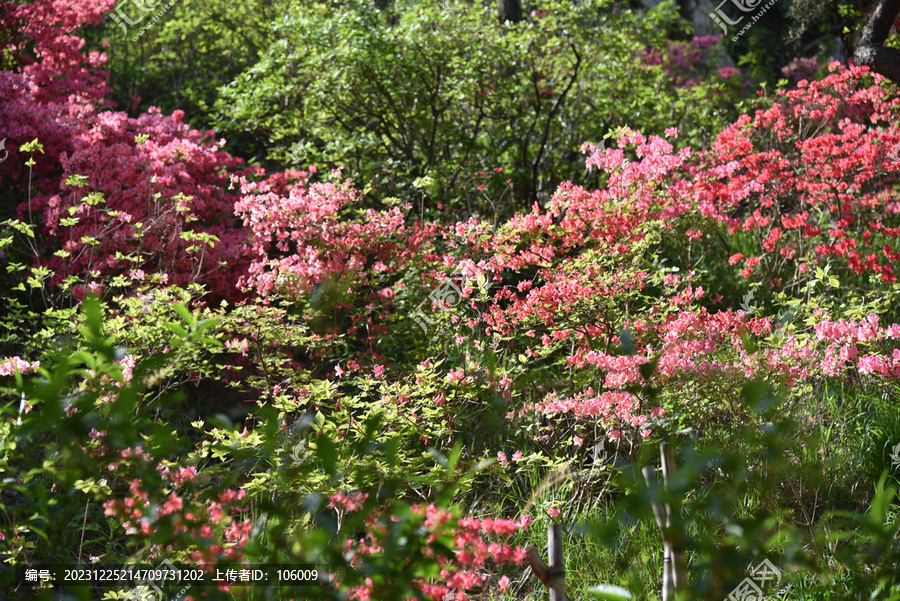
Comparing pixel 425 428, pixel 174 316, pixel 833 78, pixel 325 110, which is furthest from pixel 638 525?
pixel 325 110

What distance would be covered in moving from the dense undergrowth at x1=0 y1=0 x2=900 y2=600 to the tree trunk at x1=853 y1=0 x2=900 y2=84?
0.55m

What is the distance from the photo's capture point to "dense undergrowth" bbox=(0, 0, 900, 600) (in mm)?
1406

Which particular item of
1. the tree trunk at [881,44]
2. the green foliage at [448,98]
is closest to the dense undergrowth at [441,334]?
the green foliage at [448,98]

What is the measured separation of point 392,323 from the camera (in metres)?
4.80

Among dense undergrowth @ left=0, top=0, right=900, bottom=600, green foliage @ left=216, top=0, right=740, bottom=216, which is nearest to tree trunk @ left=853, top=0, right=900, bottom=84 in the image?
dense undergrowth @ left=0, top=0, right=900, bottom=600

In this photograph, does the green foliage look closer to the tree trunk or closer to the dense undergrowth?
Answer: the dense undergrowth

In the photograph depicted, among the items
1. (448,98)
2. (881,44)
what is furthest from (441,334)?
(881,44)

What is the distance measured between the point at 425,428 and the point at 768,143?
16.8ft

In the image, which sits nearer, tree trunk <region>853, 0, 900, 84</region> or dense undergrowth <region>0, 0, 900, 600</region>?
dense undergrowth <region>0, 0, 900, 600</region>

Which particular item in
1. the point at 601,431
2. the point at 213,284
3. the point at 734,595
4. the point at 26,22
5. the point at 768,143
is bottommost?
the point at 734,595

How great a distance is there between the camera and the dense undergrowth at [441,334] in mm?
1406

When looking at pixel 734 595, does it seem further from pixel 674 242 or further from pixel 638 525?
pixel 674 242

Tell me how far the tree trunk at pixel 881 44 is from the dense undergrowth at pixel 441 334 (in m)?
0.55

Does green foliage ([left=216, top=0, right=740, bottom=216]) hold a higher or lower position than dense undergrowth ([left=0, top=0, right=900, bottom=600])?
higher
